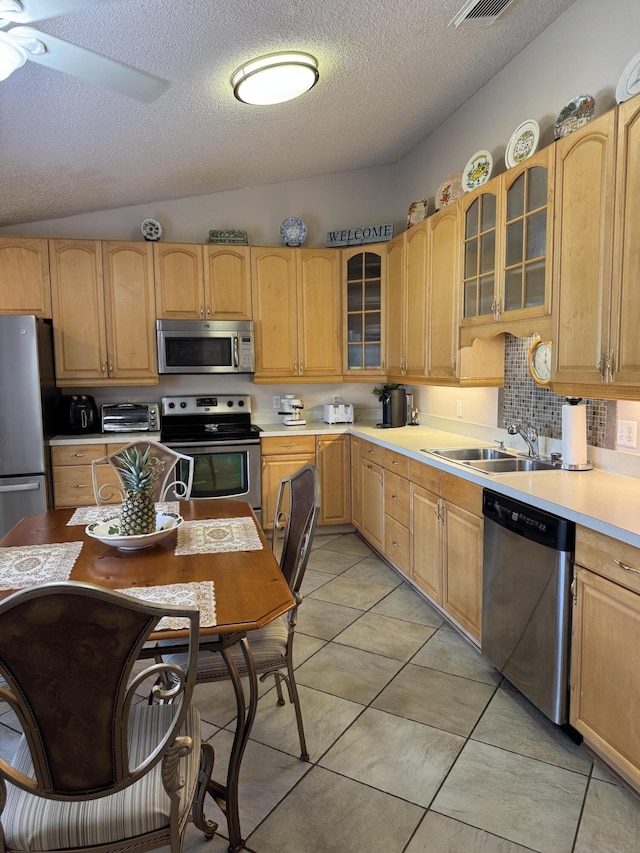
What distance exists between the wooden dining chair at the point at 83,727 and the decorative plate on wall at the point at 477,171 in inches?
116

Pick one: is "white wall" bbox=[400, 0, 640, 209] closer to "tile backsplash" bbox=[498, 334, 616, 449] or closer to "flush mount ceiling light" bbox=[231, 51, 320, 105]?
"flush mount ceiling light" bbox=[231, 51, 320, 105]

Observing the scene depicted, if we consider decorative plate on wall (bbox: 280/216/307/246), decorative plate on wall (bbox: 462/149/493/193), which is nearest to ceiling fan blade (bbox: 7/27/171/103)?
decorative plate on wall (bbox: 462/149/493/193)

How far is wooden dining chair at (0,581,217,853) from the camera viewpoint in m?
1.05

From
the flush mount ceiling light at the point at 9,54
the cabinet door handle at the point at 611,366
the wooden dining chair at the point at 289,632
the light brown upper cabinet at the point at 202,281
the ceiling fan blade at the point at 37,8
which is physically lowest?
the wooden dining chair at the point at 289,632

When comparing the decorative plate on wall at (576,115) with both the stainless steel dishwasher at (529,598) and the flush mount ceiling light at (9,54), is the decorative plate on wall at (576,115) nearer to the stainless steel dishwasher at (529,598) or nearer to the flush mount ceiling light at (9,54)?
the stainless steel dishwasher at (529,598)

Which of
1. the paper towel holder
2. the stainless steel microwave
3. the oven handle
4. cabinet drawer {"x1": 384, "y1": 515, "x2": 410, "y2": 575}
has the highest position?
the stainless steel microwave

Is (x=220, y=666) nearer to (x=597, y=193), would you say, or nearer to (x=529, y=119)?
(x=597, y=193)

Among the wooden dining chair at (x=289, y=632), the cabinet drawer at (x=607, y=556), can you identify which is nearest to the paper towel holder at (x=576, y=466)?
the cabinet drawer at (x=607, y=556)

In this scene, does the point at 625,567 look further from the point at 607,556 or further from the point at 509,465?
the point at 509,465

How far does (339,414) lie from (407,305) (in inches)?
45.2

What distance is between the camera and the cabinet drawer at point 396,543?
357 cm

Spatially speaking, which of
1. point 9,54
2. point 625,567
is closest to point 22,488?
point 9,54

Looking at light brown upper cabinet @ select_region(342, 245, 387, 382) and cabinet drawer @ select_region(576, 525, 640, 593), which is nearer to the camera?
cabinet drawer @ select_region(576, 525, 640, 593)

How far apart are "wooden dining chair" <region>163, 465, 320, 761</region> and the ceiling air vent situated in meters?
2.09
